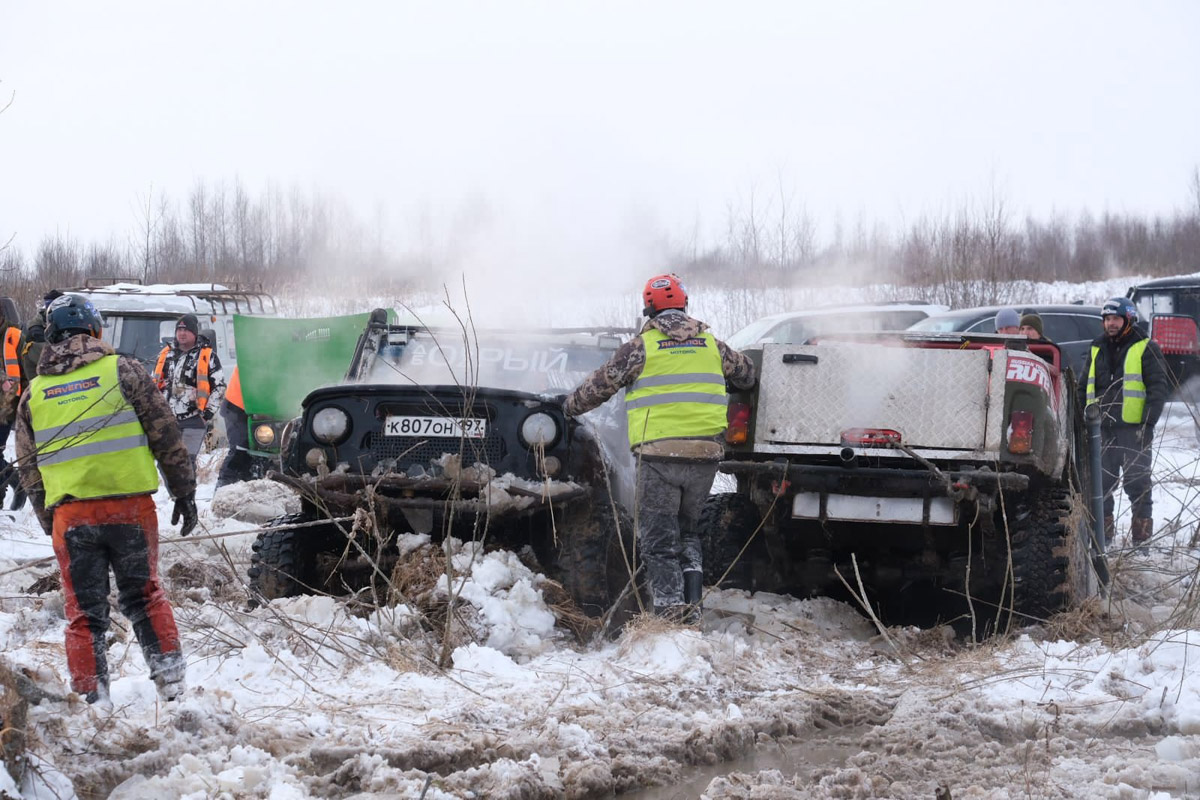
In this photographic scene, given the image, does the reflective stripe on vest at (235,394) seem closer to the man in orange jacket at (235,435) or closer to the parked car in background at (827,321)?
the man in orange jacket at (235,435)

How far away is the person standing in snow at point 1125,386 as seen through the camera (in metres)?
8.32

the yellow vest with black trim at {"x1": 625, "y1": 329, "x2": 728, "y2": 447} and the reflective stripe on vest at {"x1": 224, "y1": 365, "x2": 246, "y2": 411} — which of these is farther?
the reflective stripe on vest at {"x1": 224, "y1": 365, "x2": 246, "y2": 411}

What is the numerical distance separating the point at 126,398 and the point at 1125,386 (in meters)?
6.83

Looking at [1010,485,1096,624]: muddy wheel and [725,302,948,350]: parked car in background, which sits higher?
[725,302,948,350]: parked car in background

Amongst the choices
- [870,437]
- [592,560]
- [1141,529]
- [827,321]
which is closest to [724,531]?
[592,560]

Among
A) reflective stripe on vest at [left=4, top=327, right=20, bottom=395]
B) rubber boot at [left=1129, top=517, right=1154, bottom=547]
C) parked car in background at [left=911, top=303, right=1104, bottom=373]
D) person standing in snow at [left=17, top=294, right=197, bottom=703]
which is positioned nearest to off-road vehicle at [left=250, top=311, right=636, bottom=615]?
person standing in snow at [left=17, top=294, right=197, bottom=703]

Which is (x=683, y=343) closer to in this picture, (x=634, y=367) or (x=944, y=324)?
(x=634, y=367)

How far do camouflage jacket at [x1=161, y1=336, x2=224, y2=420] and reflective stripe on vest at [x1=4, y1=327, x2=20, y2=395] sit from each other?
100cm

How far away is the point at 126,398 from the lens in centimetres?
426

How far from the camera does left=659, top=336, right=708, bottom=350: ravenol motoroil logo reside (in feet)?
18.6

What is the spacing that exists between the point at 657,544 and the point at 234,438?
218 inches

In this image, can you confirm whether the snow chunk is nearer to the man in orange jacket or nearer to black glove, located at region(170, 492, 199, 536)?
the man in orange jacket

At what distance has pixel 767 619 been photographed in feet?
19.7

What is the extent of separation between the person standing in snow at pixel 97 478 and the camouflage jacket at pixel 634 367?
1883mm
